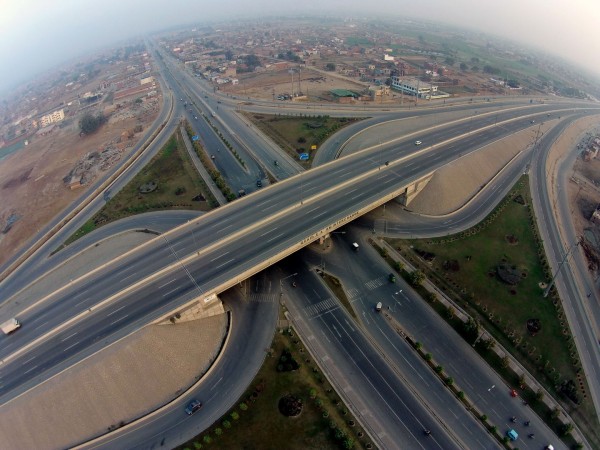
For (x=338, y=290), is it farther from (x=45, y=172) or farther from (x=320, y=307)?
(x=45, y=172)

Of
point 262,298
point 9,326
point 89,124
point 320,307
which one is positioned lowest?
point 262,298

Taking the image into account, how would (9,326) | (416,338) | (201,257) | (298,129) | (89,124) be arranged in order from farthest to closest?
(89,124)
(298,129)
(201,257)
(416,338)
(9,326)

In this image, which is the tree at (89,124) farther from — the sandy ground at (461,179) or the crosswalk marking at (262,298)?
the sandy ground at (461,179)

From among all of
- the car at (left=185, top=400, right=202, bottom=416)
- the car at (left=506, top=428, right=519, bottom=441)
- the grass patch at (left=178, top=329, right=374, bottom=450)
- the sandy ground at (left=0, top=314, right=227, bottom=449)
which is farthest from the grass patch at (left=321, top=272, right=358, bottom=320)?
the car at (left=185, top=400, right=202, bottom=416)

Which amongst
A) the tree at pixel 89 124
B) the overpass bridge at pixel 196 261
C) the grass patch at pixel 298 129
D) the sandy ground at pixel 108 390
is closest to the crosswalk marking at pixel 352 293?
the overpass bridge at pixel 196 261

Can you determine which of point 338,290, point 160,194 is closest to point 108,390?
point 338,290

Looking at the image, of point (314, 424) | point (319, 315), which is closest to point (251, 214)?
point (319, 315)

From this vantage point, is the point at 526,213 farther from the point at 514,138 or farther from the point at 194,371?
the point at 194,371
